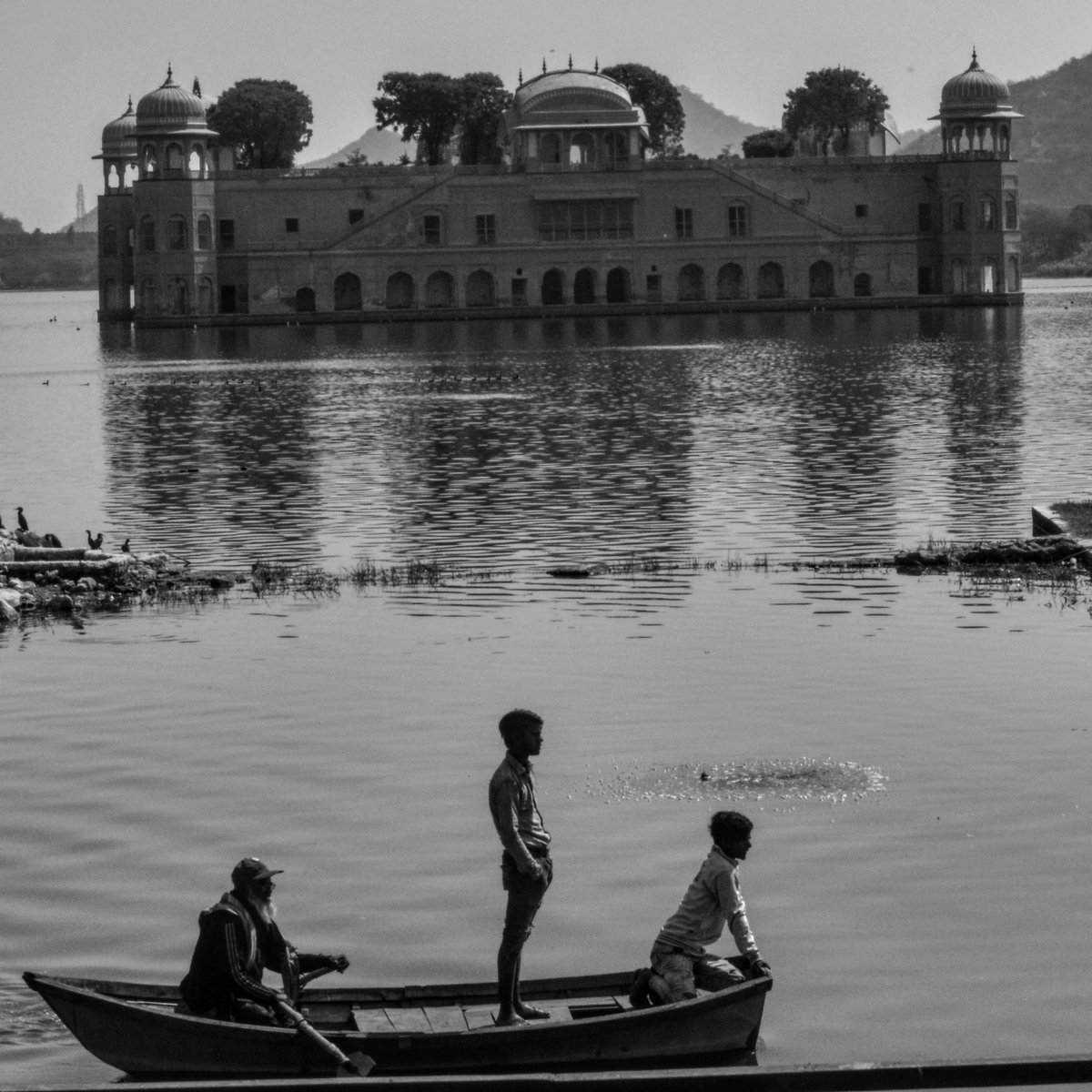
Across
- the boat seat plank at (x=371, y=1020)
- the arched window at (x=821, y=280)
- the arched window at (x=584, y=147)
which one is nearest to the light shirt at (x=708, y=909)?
the boat seat plank at (x=371, y=1020)

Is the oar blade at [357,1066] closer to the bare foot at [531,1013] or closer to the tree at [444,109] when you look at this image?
the bare foot at [531,1013]

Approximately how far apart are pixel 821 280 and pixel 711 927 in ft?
334

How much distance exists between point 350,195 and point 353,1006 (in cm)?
10057

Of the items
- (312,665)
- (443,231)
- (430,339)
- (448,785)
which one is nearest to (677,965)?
(448,785)

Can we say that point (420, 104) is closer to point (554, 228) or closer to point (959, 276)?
point (554, 228)

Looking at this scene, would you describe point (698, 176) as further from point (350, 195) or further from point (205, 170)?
point (205, 170)

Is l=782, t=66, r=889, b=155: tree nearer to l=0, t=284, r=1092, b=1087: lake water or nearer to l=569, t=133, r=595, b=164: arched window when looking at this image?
l=569, t=133, r=595, b=164: arched window

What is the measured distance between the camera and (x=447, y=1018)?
11.4 metres

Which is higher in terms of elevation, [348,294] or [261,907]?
[348,294]

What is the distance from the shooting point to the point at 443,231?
355ft

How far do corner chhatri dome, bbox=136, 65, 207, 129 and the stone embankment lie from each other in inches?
3158

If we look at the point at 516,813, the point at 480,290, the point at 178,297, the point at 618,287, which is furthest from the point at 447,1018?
the point at 618,287

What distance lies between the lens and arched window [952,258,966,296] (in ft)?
361

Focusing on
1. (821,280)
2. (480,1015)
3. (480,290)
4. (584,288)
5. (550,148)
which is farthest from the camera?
(821,280)
